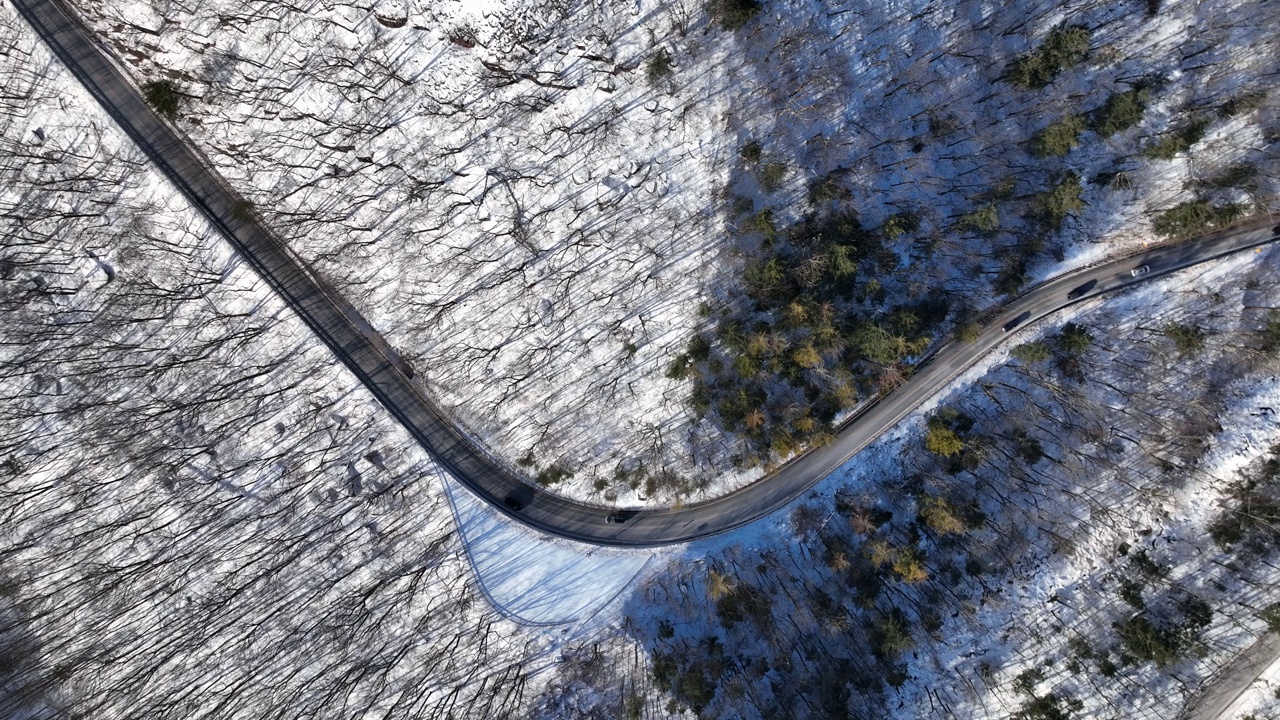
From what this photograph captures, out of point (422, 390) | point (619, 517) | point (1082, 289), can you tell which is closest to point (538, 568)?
point (619, 517)

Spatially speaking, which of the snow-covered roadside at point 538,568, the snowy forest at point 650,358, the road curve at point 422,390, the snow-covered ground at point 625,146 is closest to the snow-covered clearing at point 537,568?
the snow-covered roadside at point 538,568

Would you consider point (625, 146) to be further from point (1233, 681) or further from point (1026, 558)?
point (1233, 681)

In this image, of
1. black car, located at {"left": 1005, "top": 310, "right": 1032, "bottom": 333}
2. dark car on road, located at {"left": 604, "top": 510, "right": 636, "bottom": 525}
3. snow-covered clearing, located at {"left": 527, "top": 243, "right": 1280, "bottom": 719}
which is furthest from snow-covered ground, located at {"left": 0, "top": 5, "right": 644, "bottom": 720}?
black car, located at {"left": 1005, "top": 310, "right": 1032, "bottom": 333}

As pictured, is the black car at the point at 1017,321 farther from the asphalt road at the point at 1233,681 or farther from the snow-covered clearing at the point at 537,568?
the snow-covered clearing at the point at 537,568

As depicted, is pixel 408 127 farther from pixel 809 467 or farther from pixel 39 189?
pixel 809 467

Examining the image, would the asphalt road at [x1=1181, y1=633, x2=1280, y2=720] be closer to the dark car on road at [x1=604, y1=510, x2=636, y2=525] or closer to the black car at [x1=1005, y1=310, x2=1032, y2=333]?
the black car at [x1=1005, y1=310, x2=1032, y2=333]
